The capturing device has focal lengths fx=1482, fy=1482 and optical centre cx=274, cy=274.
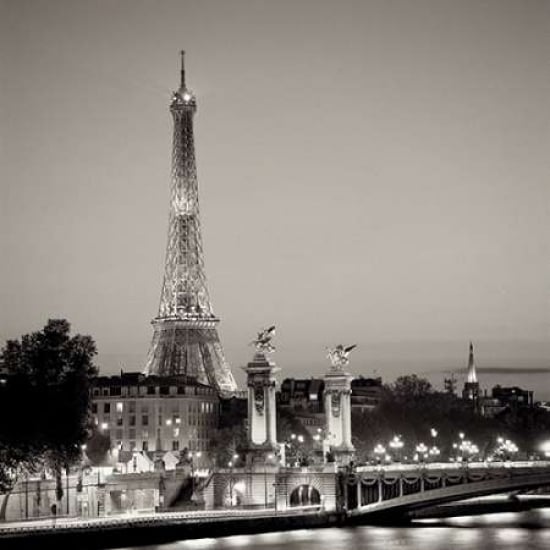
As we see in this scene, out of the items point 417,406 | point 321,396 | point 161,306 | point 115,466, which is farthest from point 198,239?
point 115,466

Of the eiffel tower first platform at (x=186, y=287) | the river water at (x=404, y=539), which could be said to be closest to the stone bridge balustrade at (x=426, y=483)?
the river water at (x=404, y=539)

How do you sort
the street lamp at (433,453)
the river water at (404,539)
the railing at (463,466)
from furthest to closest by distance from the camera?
the street lamp at (433,453) < the railing at (463,466) < the river water at (404,539)

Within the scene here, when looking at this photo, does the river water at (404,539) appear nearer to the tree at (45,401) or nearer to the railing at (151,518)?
the railing at (151,518)

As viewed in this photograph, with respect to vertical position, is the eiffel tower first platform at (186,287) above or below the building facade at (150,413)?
above

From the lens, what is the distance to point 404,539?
208 feet

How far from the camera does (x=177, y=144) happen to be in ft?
423

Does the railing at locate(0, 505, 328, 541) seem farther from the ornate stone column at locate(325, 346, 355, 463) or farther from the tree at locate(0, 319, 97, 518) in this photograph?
the ornate stone column at locate(325, 346, 355, 463)

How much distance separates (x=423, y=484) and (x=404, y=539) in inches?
383

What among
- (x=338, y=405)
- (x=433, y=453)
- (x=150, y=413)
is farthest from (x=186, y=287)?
(x=338, y=405)

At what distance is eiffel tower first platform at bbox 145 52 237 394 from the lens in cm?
12525

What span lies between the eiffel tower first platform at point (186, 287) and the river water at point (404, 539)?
53184 millimetres

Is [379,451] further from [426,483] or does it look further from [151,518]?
[151,518]

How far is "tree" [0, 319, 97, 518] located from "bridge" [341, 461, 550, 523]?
1473cm

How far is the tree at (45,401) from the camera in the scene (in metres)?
60.2
